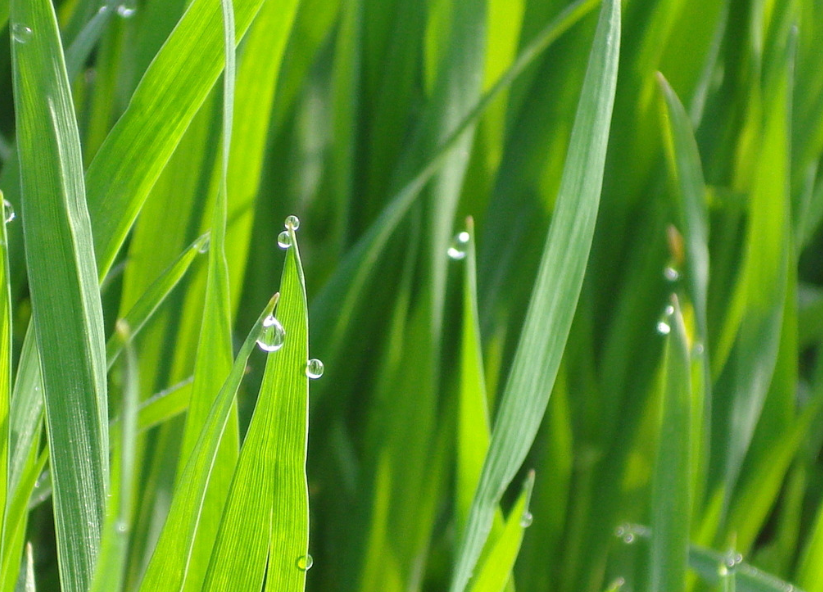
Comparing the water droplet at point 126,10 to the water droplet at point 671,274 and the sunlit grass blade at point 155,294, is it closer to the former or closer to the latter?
the sunlit grass blade at point 155,294

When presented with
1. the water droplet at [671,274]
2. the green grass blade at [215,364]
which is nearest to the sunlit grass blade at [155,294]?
the green grass blade at [215,364]

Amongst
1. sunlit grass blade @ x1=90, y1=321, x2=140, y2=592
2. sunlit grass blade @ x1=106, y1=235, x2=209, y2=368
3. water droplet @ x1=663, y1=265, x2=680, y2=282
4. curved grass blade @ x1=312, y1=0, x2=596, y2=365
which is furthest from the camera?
water droplet @ x1=663, y1=265, x2=680, y2=282

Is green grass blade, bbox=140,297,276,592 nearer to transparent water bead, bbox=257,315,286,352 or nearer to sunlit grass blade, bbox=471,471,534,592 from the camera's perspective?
transparent water bead, bbox=257,315,286,352

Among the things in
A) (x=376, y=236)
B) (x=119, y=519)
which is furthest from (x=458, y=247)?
(x=119, y=519)

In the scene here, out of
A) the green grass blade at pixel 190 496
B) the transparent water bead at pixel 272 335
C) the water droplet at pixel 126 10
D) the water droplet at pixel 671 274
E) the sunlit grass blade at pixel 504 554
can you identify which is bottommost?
the sunlit grass blade at pixel 504 554

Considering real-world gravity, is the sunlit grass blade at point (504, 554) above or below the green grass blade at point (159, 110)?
below

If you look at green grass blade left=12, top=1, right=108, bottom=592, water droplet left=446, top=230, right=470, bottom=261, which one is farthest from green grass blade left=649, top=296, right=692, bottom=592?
green grass blade left=12, top=1, right=108, bottom=592

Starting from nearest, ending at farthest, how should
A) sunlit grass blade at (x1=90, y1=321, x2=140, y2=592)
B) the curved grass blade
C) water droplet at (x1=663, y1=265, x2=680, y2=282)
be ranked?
sunlit grass blade at (x1=90, y1=321, x2=140, y2=592)
the curved grass blade
water droplet at (x1=663, y1=265, x2=680, y2=282)
